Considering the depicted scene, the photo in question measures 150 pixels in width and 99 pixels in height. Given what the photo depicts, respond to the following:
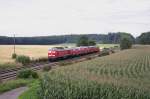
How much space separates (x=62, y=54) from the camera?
6325cm

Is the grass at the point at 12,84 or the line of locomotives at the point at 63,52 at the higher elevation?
the line of locomotives at the point at 63,52

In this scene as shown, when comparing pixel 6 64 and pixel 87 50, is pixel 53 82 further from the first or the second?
pixel 87 50

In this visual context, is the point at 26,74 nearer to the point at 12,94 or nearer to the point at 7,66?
the point at 7,66

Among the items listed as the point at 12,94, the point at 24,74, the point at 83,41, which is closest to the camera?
the point at 12,94

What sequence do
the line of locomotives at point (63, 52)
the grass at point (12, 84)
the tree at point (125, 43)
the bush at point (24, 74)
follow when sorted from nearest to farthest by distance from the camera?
the grass at point (12, 84) < the bush at point (24, 74) < the line of locomotives at point (63, 52) < the tree at point (125, 43)

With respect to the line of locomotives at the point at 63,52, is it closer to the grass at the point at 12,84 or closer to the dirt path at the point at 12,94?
the grass at the point at 12,84

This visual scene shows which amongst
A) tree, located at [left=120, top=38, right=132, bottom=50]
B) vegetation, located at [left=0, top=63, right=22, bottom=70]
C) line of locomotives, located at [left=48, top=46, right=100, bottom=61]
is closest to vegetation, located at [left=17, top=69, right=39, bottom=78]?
vegetation, located at [left=0, top=63, right=22, bottom=70]

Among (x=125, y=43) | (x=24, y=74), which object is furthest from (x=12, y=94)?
(x=125, y=43)

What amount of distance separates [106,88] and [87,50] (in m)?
65.1

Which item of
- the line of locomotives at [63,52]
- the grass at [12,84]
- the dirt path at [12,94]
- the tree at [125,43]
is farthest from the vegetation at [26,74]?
the tree at [125,43]

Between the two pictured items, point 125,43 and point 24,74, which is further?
point 125,43

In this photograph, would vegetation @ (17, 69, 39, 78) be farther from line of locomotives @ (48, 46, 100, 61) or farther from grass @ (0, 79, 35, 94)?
line of locomotives @ (48, 46, 100, 61)

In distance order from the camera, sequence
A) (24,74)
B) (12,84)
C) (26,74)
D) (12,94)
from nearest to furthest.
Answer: (12,94)
(12,84)
(24,74)
(26,74)

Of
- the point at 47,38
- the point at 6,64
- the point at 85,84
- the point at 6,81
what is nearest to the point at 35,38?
the point at 47,38
